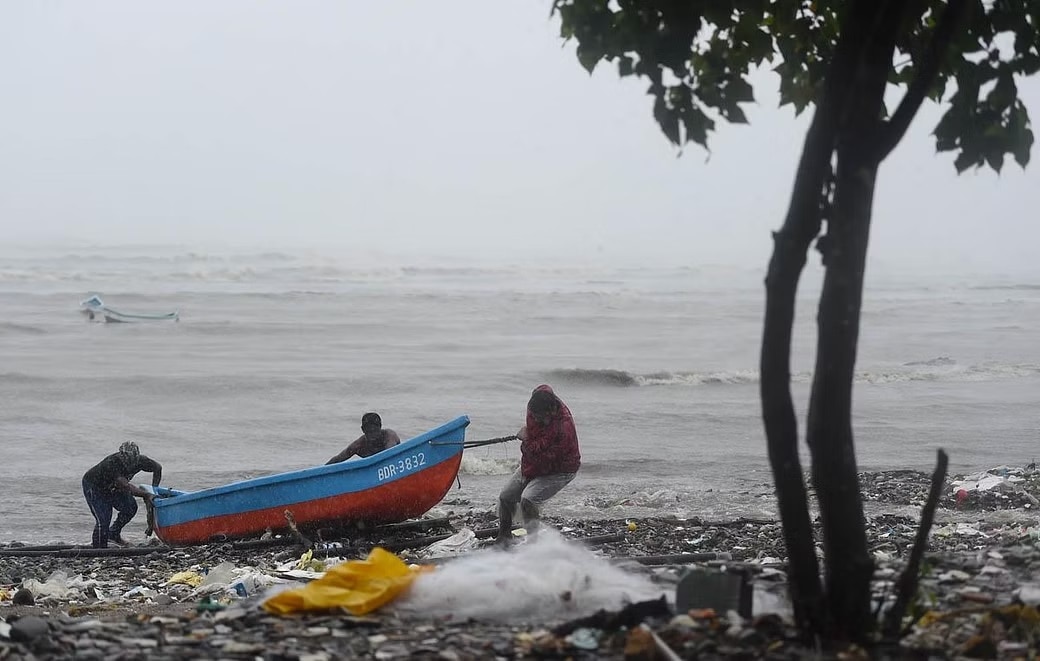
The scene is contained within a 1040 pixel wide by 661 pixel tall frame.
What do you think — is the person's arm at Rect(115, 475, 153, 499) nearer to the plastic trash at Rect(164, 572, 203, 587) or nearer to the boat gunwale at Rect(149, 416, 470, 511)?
the boat gunwale at Rect(149, 416, 470, 511)

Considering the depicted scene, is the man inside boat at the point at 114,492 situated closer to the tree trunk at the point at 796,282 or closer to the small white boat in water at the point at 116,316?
the tree trunk at the point at 796,282

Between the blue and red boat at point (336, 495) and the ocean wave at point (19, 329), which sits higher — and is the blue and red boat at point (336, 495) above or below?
above

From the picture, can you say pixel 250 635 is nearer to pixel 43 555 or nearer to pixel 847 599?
pixel 847 599

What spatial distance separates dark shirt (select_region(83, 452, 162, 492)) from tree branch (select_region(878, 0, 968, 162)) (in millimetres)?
10478

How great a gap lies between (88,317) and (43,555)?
35.2 metres

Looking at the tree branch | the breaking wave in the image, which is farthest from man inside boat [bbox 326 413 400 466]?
the breaking wave

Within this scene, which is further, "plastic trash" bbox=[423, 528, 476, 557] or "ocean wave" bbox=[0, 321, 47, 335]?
"ocean wave" bbox=[0, 321, 47, 335]

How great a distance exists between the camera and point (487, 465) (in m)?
17.8

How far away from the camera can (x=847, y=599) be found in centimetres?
455

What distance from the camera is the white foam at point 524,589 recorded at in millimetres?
5613

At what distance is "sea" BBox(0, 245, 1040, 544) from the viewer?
57.4 ft

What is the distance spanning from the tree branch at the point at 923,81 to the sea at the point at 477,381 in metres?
9.08

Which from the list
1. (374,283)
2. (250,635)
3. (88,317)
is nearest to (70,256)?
(374,283)

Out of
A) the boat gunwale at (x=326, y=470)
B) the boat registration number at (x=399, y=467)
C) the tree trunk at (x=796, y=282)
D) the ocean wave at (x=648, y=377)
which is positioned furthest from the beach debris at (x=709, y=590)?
the ocean wave at (x=648, y=377)
